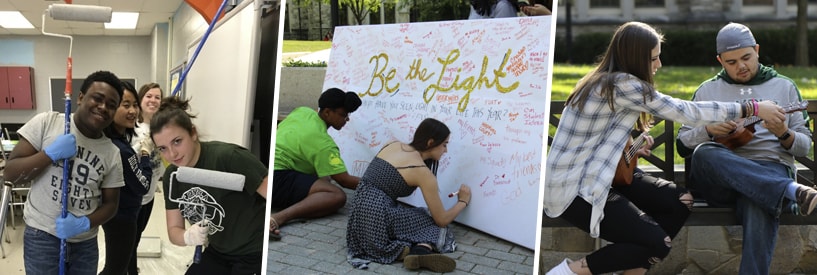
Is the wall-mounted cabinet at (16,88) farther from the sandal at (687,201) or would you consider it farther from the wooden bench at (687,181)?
the sandal at (687,201)

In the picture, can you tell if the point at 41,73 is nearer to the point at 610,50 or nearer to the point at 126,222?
the point at 126,222

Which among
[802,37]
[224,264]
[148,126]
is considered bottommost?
[224,264]

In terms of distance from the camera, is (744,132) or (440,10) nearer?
(744,132)

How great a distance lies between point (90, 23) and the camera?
146cm

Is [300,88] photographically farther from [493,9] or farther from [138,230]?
[138,230]

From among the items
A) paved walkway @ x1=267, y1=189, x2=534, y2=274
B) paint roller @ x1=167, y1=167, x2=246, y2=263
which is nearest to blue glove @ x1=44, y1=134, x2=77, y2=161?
paint roller @ x1=167, y1=167, x2=246, y2=263

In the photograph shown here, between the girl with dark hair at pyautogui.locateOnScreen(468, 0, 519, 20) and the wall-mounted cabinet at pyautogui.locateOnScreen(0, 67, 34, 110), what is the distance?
53.5 inches

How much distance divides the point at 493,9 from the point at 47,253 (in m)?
1.53

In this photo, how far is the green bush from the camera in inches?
177

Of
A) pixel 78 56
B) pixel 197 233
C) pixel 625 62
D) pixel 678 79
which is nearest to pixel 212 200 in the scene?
pixel 197 233

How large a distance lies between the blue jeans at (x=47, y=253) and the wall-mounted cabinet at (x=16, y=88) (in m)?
0.28

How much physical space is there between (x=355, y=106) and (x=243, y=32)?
974mm

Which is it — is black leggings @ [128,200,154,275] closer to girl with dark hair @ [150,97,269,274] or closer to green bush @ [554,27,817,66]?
girl with dark hair @ [150,97,269,274]

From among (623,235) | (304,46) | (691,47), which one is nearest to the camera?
(623,235)
